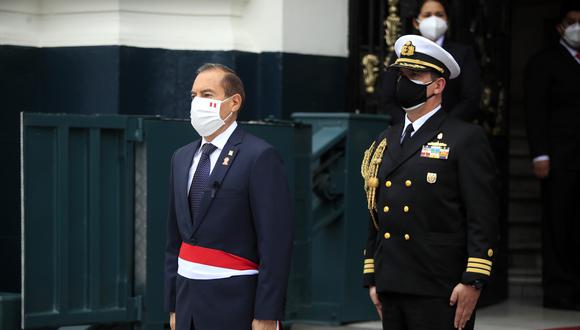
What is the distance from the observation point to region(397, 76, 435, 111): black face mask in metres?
5.20

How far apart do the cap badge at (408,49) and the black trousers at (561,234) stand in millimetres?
4131

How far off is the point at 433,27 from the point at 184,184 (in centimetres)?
324

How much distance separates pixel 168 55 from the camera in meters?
8.56

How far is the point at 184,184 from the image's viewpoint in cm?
534

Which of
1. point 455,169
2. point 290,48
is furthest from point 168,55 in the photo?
point 455,169

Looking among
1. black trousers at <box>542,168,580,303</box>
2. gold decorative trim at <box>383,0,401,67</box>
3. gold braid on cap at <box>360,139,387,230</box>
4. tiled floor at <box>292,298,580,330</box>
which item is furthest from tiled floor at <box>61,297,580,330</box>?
gold braid on cap at <box>360,139,387,230</box>

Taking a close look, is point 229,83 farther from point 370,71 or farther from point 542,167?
point 542,167

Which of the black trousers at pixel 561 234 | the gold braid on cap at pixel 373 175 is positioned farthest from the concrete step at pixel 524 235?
the gold braid on cap at pixel 373 175

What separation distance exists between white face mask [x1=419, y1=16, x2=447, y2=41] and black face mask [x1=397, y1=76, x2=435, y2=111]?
294 cm

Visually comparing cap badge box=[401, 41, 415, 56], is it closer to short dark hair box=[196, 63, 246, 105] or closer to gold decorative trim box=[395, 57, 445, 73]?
gold decorative trim box=[395, 57, 445, 73]

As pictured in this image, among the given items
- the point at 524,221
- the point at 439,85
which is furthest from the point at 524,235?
the point at 439,85

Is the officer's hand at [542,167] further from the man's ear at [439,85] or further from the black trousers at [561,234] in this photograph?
the man's ear at [439,85]

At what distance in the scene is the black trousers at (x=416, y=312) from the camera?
5.10 m

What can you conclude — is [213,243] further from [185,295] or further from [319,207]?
[319,207]
